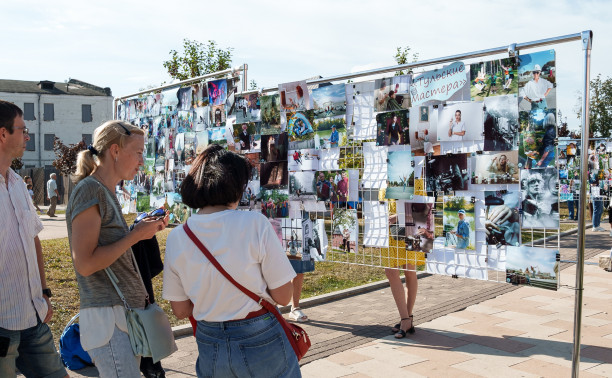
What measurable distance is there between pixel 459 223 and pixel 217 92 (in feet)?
9.86

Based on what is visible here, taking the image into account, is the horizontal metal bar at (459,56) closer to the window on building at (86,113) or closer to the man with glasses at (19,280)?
the man with glasses at (19,280)

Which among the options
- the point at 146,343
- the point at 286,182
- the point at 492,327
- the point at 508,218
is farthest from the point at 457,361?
the point at 146,343

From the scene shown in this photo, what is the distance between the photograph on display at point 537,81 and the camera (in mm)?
3410

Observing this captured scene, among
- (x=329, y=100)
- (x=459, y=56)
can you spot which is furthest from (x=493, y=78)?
(x=329, y=100)

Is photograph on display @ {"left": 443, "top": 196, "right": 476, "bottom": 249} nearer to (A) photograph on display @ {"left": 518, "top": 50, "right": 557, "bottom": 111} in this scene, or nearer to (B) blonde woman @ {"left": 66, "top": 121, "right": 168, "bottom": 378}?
(A) photograph on display @ {"left": 518, "top": 50, "right": 557, "bottom": 111}

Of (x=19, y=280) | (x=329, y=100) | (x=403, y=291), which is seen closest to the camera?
(x=19, y=280)

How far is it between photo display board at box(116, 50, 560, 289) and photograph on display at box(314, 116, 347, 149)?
0.01 metres

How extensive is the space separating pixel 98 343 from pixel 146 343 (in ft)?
0.74

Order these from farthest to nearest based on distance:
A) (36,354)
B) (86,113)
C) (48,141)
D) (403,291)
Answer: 1. (86,113)
2. (48,141)
3. (403,291)
4. (36,354)

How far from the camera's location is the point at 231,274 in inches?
93.3

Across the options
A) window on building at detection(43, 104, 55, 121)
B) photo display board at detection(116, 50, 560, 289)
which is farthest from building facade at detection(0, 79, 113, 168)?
photo display board at detection(116, 50, 560, 289)

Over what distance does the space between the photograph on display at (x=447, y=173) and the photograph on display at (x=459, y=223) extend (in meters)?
0.09

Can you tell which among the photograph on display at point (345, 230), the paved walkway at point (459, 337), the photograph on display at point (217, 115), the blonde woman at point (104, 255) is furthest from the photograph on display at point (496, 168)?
the photograph on display at point (217, 115)

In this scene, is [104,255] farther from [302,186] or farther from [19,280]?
[302,186]
